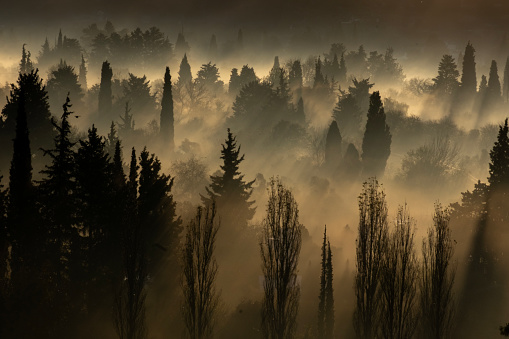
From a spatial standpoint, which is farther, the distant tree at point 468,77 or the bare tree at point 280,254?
the distant tree at point 468,77

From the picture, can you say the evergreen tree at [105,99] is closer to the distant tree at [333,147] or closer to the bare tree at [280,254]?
the distant tree at [333,147]

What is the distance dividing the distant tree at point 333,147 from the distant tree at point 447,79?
2184 inches

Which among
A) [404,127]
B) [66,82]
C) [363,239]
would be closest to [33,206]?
[363,239]

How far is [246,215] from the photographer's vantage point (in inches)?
2542

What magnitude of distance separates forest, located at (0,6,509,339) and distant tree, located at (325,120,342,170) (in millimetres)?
330

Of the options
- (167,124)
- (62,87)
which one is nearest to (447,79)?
(167,124)

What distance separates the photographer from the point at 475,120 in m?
158

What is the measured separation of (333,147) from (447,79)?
190 feet

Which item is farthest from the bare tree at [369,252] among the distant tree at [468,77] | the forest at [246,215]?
the distant tree at [468,77]

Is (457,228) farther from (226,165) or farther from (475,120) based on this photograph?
(475,120)

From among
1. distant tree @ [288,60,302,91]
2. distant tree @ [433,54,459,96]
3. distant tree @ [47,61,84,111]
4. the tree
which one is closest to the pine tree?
distant tree @ [47,61,84,111]

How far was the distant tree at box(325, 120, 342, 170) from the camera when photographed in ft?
360

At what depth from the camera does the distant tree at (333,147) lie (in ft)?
360

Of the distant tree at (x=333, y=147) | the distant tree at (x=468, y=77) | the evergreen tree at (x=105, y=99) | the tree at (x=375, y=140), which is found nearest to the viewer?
the tree at (x=375, y=140)
